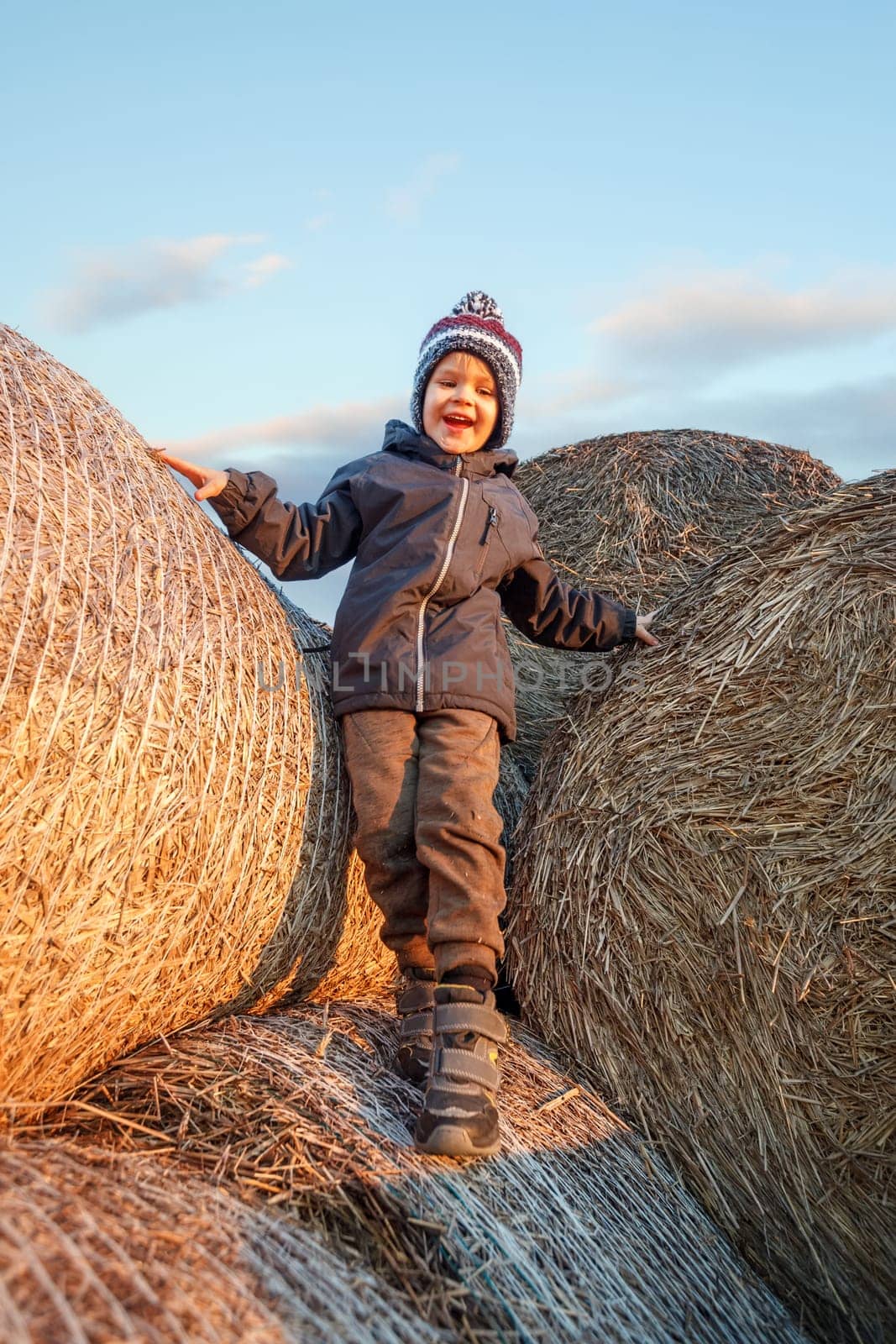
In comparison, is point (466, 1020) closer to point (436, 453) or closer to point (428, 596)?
point (428, 596)

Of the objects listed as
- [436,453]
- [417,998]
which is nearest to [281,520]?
[436,453]

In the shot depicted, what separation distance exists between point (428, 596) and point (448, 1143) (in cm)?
117

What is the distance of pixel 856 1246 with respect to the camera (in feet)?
7.45

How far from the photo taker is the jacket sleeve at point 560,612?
2.93 m

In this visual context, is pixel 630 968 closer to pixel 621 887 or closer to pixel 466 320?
pixel 621 887

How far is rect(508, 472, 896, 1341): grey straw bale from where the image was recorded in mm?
2305

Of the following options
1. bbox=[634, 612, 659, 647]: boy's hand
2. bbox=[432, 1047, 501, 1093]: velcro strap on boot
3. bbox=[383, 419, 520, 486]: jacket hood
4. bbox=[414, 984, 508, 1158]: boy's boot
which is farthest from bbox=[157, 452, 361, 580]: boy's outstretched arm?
bbox=[432, 1047, 501, 1093]: velcro strap on boot

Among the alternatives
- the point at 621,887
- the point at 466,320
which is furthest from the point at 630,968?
the point at 466,320

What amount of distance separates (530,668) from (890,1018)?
5.32 feet

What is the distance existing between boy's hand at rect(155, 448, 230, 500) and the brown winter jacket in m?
0.03

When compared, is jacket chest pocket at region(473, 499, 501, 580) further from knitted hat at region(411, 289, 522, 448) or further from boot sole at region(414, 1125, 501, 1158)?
boot sole at region(414, 1125, 501, 1158)

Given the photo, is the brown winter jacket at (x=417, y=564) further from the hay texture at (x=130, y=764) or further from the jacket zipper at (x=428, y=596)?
the hay texture at (x=130, y=764)

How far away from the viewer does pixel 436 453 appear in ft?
9.47

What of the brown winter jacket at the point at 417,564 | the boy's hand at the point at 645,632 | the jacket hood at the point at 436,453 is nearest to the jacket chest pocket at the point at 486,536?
the brown winter jacket at the point at 417,564
